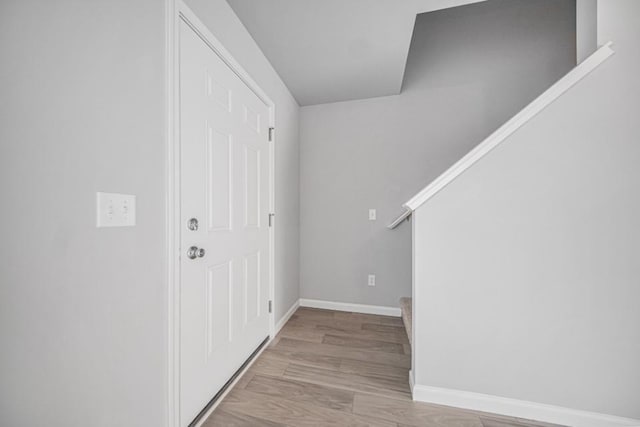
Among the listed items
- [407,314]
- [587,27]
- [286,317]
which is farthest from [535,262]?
[286,317]

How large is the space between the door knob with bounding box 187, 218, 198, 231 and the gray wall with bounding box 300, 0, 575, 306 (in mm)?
1781

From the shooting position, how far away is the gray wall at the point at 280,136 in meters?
1.52

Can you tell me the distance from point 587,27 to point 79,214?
2.42 meters

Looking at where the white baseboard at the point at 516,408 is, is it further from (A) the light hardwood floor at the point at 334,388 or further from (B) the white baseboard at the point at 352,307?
(B) the white baseboard at the point at 352,307

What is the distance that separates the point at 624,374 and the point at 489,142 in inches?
50.3

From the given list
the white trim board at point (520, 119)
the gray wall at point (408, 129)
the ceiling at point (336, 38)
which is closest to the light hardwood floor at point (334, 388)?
the gray wall at point (408, 129)

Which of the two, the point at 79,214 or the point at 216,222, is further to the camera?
the point at 216,222

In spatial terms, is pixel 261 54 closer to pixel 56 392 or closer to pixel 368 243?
pixel 368 243

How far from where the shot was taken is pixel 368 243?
111 inches

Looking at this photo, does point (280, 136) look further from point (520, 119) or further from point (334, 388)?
point (334, 388)

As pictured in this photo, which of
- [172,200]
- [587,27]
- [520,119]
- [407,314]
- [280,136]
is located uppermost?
[587,27]

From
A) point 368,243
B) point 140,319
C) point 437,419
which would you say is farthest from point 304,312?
point 140,319

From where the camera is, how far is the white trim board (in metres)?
1.27

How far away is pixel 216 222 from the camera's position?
147 centimetres
